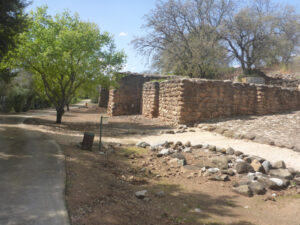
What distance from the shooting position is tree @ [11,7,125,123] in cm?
978

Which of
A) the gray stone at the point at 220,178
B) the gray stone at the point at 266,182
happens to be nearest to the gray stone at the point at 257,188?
the gray stone at the point at 266,182

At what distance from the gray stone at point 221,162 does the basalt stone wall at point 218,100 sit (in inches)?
196

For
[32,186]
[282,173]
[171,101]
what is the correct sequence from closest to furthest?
1. [32,186]
2. [282,173]
3. [171,101]

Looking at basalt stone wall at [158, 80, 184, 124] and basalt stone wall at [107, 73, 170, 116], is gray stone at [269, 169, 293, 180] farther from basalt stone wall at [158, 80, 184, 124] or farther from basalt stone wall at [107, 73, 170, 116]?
basalt stone wall at [107, 73, 170, 116]

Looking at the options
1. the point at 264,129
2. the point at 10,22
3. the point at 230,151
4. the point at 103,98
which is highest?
the point at 10,22

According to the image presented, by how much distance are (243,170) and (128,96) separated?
12.8 metres

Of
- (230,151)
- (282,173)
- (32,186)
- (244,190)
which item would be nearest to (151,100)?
(230,151)

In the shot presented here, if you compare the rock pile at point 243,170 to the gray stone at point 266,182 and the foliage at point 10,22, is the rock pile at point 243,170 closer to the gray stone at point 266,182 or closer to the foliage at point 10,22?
the gray stone at point 266,182

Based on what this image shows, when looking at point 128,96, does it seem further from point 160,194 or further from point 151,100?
point 160,194

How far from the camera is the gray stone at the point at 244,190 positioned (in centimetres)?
424

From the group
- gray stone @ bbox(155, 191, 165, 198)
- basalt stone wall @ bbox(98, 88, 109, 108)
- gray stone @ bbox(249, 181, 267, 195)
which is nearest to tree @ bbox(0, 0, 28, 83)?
gray stone @ bbox(155, 191, 165, 198)

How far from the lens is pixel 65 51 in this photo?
32.6ft

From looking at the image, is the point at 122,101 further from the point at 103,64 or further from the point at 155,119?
the point at 103,64

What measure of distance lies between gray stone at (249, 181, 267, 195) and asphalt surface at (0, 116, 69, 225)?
3.19 m
